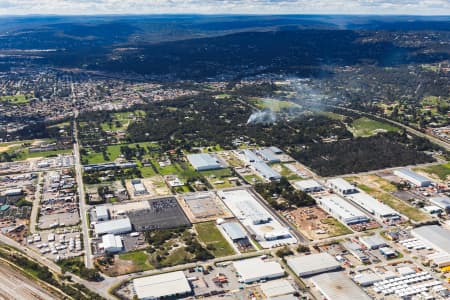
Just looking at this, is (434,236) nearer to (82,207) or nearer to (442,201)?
(442,201)

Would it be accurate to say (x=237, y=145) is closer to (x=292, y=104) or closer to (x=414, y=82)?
(x=292, y=104)

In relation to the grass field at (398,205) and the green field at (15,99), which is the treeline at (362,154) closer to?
the grass field at (398,205)

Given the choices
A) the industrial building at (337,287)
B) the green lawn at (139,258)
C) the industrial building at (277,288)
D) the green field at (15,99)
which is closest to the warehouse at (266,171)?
the industrial building at (337,287)

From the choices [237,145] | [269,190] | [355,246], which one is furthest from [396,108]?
[355,246]

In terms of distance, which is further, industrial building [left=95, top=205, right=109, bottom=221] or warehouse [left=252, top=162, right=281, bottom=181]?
warehouse [left=252, top=162, right=281, bottom=181]

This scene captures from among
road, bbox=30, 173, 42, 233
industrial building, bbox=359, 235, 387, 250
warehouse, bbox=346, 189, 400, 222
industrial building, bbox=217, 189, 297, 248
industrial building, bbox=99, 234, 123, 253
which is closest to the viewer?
industrial building, bbox=99, 234, 123, 253

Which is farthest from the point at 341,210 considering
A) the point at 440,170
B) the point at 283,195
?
the point at 440,170

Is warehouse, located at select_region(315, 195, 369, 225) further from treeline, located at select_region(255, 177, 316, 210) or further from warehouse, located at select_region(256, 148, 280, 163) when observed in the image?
Result: warehouse, located at select_region(256, 148, 280, 163)

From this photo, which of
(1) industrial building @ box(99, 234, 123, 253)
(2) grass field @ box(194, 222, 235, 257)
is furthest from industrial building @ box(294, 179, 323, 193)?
(1) industrial building @ box(99, 234, 123, 253)
